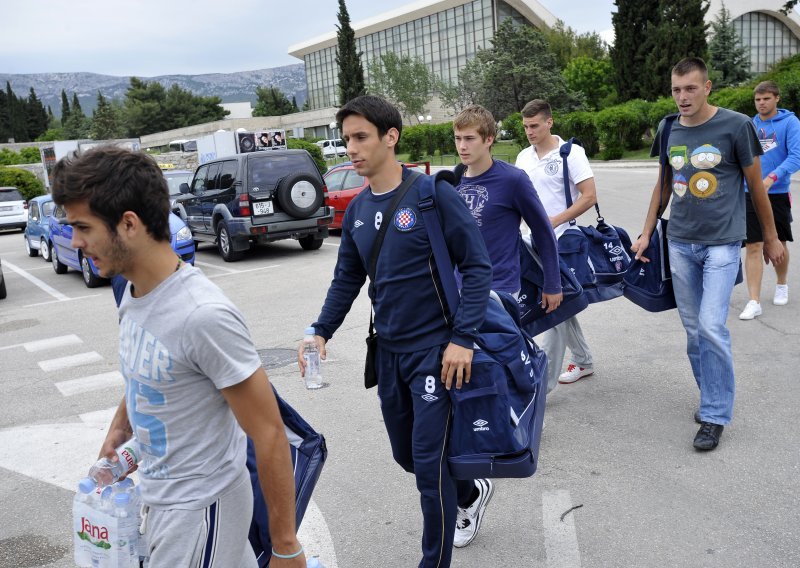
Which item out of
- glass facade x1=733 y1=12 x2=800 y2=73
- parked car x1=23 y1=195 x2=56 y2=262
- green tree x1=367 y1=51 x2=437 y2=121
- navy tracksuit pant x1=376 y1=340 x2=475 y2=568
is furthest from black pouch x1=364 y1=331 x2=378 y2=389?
glass facade x1=733 y1=12 x2=800 y2=73

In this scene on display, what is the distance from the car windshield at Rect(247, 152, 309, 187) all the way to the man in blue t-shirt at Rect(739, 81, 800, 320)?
8.46 m

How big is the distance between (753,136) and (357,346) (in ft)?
13.6

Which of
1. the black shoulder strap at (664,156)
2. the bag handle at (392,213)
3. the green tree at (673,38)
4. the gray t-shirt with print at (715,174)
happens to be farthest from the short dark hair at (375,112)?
the green tree at (673,38)

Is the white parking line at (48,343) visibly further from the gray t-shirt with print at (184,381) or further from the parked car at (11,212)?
the parked car at (11,212)

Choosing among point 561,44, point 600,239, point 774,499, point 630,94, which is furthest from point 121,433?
point 561,44

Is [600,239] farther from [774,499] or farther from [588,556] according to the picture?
[588,556]

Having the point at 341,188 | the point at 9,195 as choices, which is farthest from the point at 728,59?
the point at 9,195

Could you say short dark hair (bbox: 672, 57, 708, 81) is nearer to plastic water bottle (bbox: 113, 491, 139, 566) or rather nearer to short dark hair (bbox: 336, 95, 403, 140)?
short dark hair (bbox: 336, 95, 403, 140)

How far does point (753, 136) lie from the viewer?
168 inches

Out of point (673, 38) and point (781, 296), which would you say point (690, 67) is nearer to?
point (781, 296)

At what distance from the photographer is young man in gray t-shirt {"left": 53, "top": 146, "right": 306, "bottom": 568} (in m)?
1.81

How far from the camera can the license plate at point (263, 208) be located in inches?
531

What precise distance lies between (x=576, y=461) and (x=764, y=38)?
308ft

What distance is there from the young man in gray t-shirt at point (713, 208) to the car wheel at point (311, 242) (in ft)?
34.5
